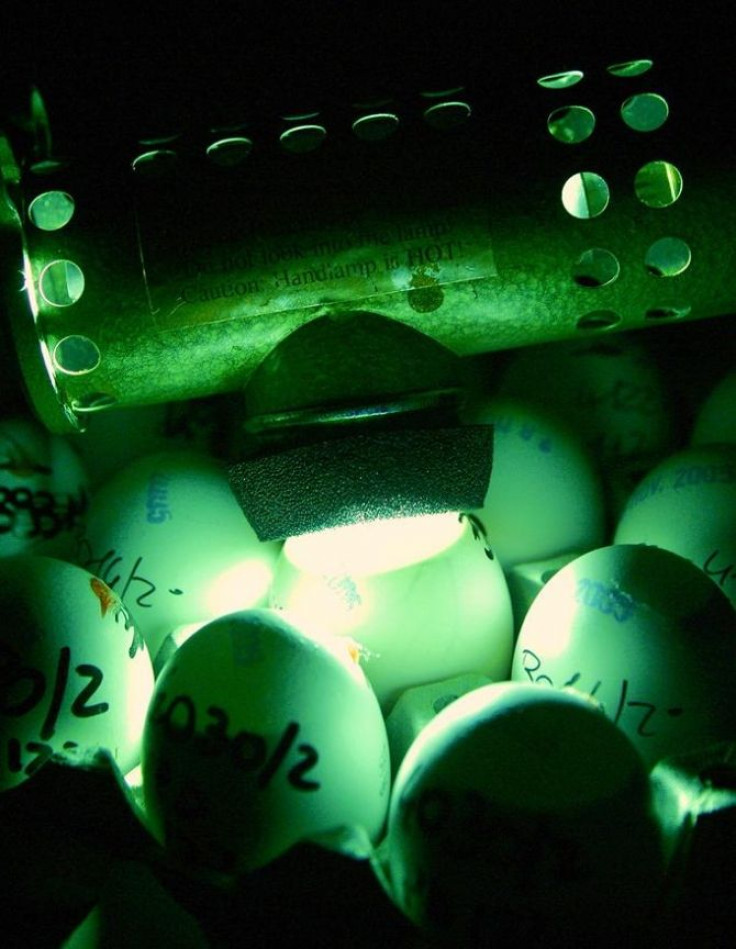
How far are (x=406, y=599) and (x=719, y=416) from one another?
64cm

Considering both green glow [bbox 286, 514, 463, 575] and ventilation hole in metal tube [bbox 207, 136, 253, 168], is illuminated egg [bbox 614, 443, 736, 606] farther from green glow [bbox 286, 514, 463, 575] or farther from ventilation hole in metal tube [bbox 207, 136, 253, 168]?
ventilation hole in metal tube [bbox 207, 136, 253, 168]

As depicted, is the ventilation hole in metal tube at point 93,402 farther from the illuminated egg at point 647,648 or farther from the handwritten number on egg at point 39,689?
the illuminated egg at point 647,648

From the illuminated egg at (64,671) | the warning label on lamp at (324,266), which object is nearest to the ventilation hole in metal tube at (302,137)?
the warning label on lamp at (324,266)

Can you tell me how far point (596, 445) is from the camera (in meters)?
1.49

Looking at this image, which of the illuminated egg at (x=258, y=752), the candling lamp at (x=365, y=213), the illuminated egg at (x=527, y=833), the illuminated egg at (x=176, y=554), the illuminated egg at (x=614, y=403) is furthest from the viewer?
the illuminated egg at (x=614, y=403)

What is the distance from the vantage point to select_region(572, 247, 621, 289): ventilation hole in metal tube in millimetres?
1118

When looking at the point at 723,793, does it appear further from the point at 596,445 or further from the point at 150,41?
the point at 150,41

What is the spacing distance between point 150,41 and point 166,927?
110cm

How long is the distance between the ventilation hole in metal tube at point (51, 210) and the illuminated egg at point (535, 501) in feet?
2.27

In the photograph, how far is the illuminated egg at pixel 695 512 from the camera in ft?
3.68

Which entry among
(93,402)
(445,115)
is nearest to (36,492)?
(93,402)

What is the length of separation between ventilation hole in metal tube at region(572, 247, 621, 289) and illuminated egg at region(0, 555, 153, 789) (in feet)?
2.42

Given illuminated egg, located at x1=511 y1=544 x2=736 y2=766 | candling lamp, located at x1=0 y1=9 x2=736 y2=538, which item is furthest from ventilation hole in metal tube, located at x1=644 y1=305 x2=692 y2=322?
illuminated egg, located at x1=511 y1=544 x2=736 y2=766

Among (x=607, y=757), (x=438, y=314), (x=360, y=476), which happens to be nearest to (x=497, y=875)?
(x=607, y=757)
